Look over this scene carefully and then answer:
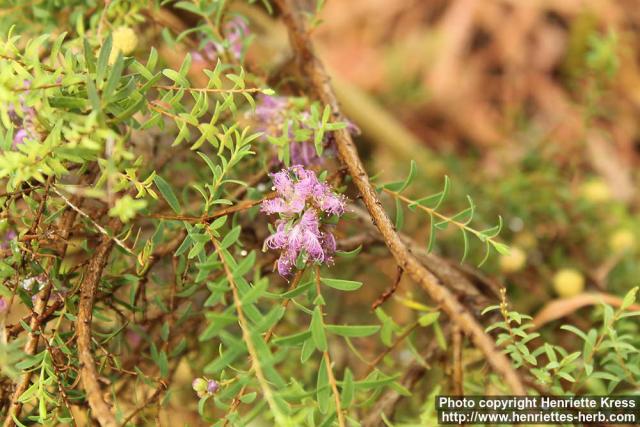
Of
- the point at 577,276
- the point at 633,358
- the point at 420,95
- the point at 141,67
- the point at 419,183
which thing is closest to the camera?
the point at 141,67

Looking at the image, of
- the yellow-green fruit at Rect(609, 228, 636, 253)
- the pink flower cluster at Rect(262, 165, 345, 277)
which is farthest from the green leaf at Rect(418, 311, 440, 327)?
the yellow-green fruit at Rect(609, 228, 636, 253)

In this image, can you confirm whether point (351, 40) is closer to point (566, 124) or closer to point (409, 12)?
point (409, 12)

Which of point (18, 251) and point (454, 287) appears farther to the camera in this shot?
point (454, 287)

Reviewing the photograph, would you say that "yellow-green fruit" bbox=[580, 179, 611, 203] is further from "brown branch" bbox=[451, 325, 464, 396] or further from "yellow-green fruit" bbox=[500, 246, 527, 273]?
"brown branch" bbox=[451, 325, 464, 396]

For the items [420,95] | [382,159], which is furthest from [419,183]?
[420,95]

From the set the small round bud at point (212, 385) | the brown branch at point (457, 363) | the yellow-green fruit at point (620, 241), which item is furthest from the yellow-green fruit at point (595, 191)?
the small round bud at point (212, 385)

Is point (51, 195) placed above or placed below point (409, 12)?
above

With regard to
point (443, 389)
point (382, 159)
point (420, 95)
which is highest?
point (443, 389)
